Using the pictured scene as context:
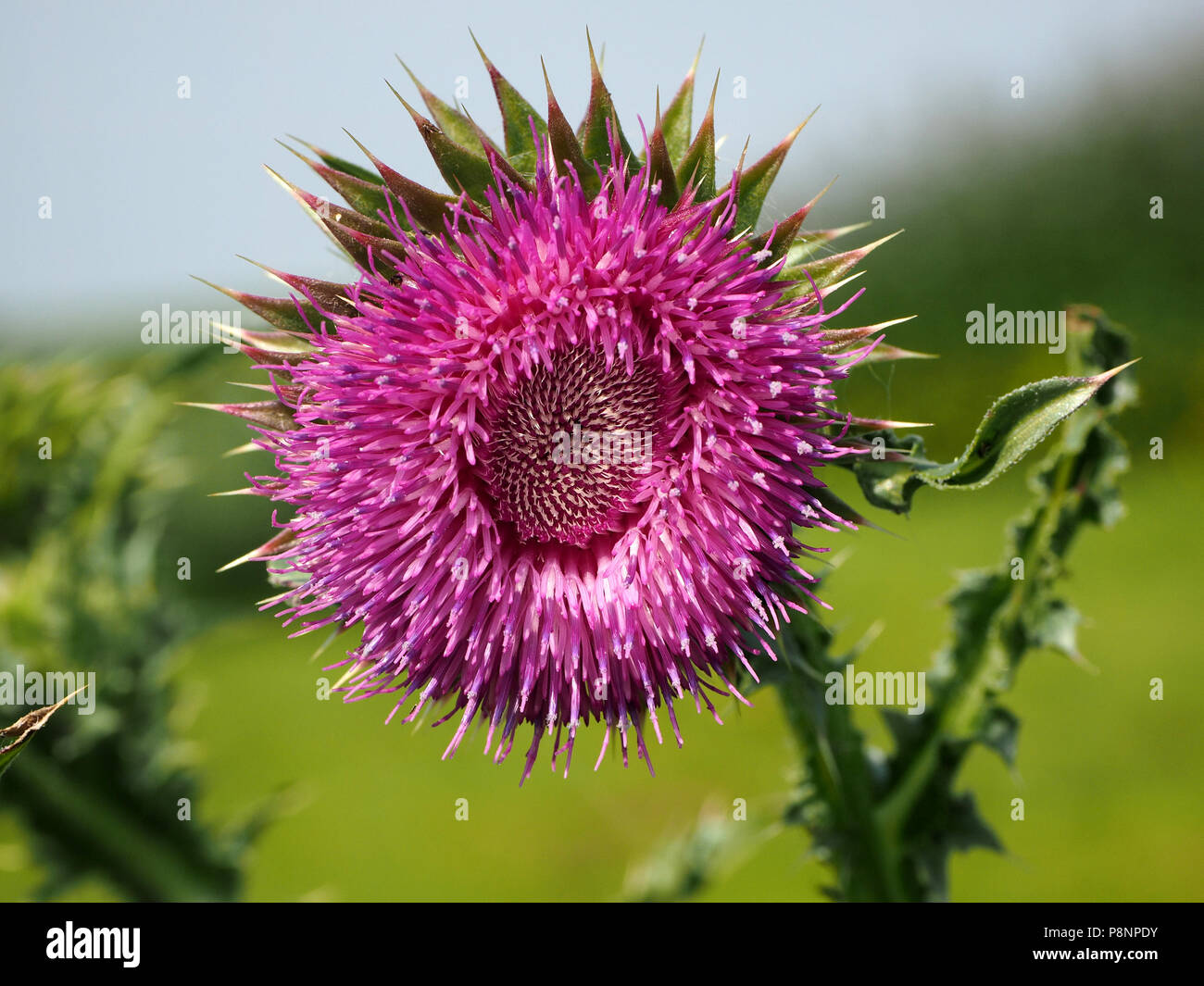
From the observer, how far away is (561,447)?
92.4 inches

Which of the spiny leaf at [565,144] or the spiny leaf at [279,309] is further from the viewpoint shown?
the spiny leaf at [279,309]

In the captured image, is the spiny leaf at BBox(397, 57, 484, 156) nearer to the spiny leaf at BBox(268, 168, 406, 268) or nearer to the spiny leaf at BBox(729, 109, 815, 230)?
the spiny leaf at BBox(268, 168, 406, 268)

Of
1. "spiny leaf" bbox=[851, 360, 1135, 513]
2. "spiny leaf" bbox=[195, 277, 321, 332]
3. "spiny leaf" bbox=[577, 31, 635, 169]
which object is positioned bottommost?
"spiny leaf" bbox=[851, 360, 1135, 513]

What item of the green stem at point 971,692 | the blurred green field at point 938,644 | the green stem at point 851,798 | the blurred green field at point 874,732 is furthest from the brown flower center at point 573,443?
the blurred green field at point 938,644

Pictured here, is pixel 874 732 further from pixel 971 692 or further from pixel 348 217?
pixel 348 217

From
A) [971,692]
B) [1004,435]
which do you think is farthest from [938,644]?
[1004,435]

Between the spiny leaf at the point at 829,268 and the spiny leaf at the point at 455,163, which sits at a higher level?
the spiny leaf at the point at 455,163

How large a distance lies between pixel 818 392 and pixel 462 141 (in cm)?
113

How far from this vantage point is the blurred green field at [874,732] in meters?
12.1

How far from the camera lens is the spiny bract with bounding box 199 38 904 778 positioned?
2.12m

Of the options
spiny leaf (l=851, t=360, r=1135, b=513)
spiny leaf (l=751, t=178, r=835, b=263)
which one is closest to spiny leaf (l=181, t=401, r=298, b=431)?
spiny leaf (l=751, t=178, r=835, b=263)

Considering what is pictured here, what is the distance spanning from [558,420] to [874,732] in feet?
49.2

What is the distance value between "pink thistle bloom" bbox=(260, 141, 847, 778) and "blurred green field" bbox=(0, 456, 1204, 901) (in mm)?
6929

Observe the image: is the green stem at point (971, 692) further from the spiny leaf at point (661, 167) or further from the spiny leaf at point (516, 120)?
the spiny leaf at point (516, 120)
